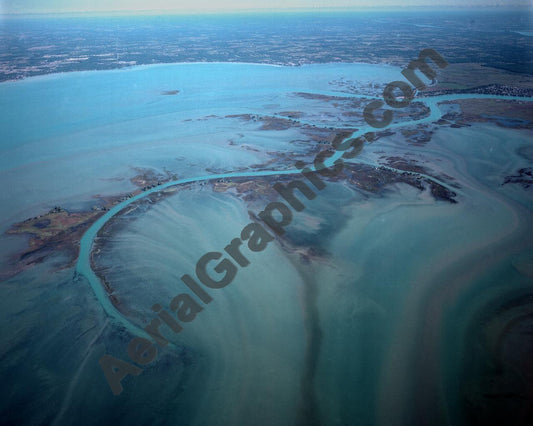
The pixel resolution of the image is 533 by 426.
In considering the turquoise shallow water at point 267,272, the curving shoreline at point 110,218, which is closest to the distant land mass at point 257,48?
the curving shoreline at point 110,218

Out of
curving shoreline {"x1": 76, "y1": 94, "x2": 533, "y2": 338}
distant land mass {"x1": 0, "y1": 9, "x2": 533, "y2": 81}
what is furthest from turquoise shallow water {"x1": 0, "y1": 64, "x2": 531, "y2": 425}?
distant land mass {"x1": 0, "y1": 9, "x2": 533, "y2": 81}

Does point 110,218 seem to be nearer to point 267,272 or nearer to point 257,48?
point 267,272

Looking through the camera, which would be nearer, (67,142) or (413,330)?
(413,330)

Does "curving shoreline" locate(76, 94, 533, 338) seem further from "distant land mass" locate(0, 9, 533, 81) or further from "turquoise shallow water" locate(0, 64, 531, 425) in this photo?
"distant land mass" locate(0, 9, 533, 81)

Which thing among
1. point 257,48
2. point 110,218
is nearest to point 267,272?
point 110,218

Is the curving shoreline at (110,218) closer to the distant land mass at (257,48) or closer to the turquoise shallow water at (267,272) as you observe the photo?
the turquoise shallow water at (267,272)

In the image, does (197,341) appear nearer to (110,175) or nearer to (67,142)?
(110,175)

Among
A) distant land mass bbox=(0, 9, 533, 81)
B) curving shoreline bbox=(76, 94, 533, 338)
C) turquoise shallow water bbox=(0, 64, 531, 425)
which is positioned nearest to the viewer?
turquoise shallow water bbox=(0, 64, 531, 425)

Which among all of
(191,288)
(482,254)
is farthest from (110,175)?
(482,254)
